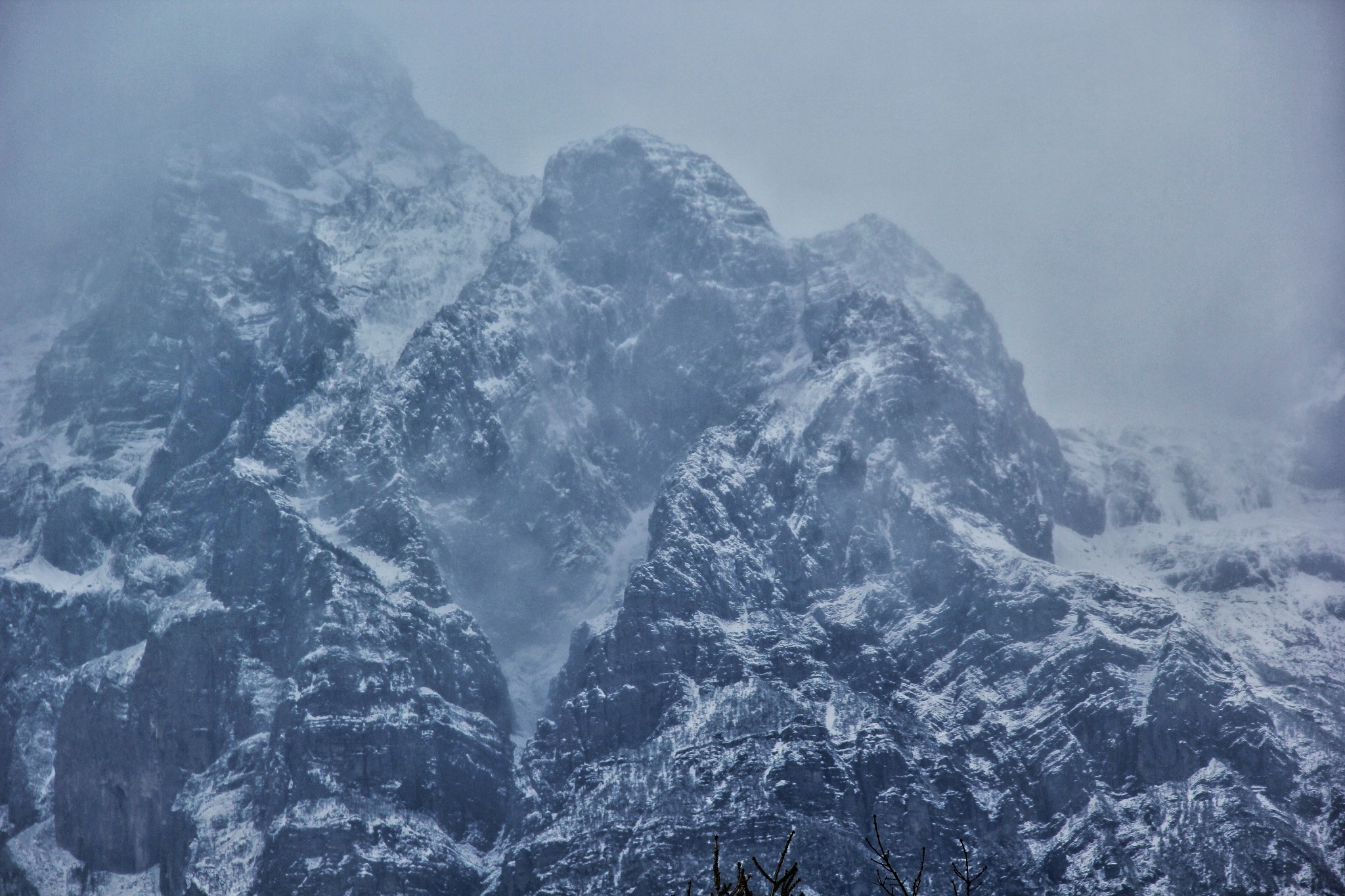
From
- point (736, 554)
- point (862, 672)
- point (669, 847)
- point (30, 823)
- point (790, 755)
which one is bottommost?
point (30, 823)

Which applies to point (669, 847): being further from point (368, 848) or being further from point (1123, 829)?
point (1123, 829)

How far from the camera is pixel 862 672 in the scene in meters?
174

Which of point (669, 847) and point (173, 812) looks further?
point (173, 812)

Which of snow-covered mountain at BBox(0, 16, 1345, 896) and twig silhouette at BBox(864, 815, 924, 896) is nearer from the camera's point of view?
twig silhouette at BBox(864, 815, 924, 896)

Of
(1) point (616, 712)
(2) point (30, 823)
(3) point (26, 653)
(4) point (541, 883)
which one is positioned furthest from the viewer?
(3) point (26, 653)

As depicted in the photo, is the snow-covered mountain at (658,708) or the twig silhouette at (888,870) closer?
the twig silhouette at (888,870)

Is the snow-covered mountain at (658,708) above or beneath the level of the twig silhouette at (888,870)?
above

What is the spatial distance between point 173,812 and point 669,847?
5812 cm

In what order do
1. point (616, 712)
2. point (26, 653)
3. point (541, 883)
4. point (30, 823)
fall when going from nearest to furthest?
point (541, 883) → point (616, 712) → point (30, 823) → point (26, 653)

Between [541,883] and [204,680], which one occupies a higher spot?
[204,680]

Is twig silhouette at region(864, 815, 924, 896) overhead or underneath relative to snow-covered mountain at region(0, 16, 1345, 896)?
underneath

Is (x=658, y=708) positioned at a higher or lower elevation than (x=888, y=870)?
higher

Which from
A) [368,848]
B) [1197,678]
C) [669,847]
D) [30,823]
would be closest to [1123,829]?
[1197,678]

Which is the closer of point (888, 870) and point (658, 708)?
point (888, 870)
